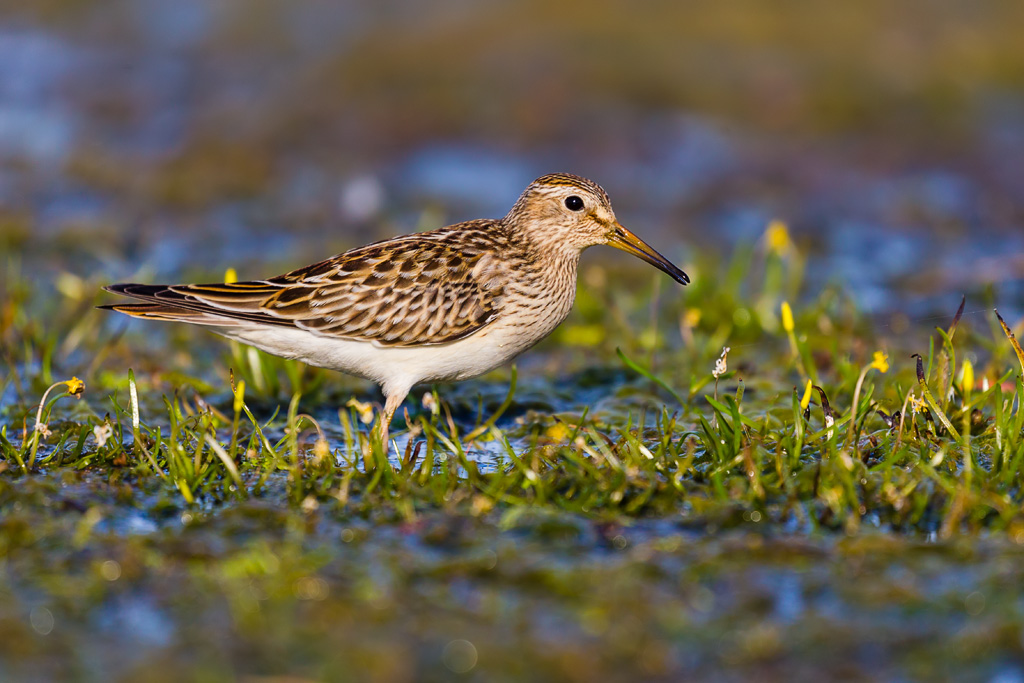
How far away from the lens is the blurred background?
41.6ft

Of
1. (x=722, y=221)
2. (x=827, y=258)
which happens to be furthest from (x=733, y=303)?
(x=722, y=221)

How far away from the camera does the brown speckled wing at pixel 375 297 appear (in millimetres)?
7207

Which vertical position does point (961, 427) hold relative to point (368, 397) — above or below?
above

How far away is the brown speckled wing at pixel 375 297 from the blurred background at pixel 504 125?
13.8ft

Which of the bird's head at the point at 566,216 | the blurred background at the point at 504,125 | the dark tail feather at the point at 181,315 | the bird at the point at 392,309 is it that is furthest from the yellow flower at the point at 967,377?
the blurred background at the point at 504,125

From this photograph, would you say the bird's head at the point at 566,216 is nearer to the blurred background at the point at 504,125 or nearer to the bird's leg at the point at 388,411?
the bird's leg at the point at 388,411

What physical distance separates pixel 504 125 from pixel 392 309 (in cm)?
789

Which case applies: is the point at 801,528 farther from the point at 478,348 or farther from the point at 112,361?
the point at 112,361

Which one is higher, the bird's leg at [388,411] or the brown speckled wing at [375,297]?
the brown speckled wing at [375,297]

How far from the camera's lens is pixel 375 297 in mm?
7340

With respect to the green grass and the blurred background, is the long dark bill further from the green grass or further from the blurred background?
the blurred background

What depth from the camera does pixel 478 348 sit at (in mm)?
7266

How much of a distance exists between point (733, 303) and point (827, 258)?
278cm

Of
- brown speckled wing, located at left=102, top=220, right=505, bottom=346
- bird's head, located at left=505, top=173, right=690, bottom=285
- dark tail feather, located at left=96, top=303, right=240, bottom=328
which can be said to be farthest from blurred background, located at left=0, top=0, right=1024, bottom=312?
dark tail feather, located at left=96, top=303, right=240, bottom=328
